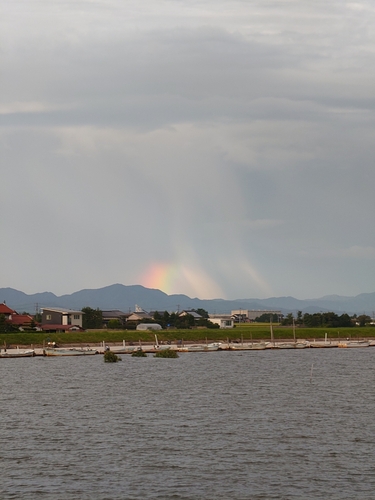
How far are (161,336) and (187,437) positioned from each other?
12264 cm

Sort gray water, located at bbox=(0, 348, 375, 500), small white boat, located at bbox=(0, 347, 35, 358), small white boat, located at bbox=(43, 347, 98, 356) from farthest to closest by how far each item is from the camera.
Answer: small white boat, located at bbox=(43, 347, 98, 356)
small white boat, located at bbox=(0, 347, 35, 358)
gray water, located at bbox=(0, 348, 375, 500)

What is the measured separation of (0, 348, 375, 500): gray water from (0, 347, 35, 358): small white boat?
36875mm

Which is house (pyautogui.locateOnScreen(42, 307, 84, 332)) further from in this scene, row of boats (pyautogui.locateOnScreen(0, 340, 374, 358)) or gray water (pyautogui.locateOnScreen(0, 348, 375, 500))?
gray water (pyautogui.locateOnScreen(0, 348, 375, 500))

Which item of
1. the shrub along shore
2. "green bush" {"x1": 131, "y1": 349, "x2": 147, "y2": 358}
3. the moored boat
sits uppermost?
the shrub along shore

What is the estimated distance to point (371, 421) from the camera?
174 feet

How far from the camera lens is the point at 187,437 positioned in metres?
46.3

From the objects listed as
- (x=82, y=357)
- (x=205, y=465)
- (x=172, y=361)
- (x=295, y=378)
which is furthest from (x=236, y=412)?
(x=82, y=357)

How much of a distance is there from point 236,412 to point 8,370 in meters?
55.0

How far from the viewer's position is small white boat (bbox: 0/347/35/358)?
414 feet

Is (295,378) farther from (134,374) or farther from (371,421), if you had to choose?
(371,421)

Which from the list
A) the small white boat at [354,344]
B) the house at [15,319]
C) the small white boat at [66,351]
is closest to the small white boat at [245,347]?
the small white boat at [354,344]

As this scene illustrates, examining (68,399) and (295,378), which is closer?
(68,399)

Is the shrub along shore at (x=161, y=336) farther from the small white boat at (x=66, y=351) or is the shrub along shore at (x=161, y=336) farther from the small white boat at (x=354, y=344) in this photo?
the small white boat at (x=354, y=344)

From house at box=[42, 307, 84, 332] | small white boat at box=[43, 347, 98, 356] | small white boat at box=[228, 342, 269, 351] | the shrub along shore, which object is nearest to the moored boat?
the shrub along shore
